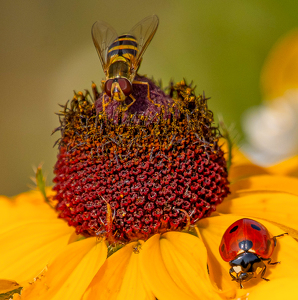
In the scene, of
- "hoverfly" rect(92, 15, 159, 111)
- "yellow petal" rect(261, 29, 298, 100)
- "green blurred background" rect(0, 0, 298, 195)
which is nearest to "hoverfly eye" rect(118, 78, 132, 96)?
"hoverfly" rect(92, 15, 159, 111)

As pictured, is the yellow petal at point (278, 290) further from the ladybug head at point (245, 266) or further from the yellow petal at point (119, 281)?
the yellow petal at point (119, 281)

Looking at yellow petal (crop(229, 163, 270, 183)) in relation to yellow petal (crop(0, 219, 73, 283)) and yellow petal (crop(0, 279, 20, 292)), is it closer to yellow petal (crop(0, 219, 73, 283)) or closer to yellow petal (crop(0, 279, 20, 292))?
yellow petal (crop(0, 219, 73, 283))

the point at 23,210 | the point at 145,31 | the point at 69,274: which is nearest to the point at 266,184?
the point at 145,31

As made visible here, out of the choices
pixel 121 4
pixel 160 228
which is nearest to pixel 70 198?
pixel 160 228

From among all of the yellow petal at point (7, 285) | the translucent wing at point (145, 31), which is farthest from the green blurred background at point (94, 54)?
the yellow petal at point (7, 285)

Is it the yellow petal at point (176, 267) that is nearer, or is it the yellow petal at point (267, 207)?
the yellow petal at point (176, 267)

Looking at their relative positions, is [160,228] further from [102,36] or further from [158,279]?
[102,36]

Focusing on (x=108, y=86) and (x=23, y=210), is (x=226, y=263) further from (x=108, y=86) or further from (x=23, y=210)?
(x=23, y=210)
